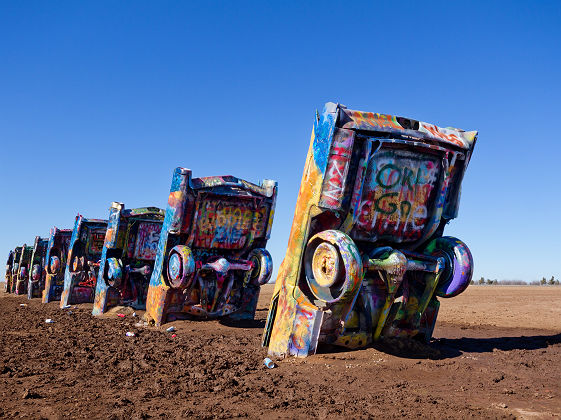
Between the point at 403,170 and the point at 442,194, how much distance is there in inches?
27.3

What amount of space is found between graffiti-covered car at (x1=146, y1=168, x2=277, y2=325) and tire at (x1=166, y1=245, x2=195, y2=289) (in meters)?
0.02

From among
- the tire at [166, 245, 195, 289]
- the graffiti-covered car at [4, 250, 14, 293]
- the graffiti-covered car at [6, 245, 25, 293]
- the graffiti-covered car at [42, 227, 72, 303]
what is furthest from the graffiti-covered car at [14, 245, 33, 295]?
the tire at [166, 245, 195, 289]

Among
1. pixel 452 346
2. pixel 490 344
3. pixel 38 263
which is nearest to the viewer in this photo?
pixel 452 346

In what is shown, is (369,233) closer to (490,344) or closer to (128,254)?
(490,344)

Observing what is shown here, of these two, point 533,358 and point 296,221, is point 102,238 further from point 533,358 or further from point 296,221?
point 533,358

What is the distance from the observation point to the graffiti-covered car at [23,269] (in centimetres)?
2614

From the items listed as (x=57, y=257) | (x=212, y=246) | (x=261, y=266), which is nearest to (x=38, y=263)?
(x=57, y=257)

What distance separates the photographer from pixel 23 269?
26266 mm

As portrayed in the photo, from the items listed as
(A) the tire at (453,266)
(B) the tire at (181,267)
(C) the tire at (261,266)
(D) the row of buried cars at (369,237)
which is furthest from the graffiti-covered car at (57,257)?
(A) the tire at (453,266)

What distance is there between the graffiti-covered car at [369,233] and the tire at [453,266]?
0.04 ft

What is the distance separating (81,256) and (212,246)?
8.19m

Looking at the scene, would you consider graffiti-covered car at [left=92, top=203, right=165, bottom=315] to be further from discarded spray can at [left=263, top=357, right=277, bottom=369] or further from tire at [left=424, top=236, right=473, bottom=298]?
tire at [left=424, top=236, right=473, bottom=298]

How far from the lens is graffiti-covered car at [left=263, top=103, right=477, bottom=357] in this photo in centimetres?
641

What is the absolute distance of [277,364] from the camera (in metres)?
6.33
